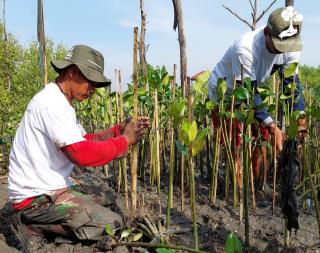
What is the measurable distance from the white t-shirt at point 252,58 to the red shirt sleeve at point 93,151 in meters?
0.94

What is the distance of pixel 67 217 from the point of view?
2051 millimetres

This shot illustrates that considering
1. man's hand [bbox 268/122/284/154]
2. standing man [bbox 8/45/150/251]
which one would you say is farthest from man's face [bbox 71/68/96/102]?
man's hand [bbox 268/122/284/154]

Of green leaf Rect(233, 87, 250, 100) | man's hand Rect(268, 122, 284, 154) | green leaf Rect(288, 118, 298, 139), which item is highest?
green leaf Rect(233, 87, 250, 100)

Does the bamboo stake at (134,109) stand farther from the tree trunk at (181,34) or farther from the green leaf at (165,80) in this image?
the tree trunk at (181,34)

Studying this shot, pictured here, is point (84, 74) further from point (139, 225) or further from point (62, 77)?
point (139, 225)

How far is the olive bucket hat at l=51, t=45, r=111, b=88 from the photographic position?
194cm

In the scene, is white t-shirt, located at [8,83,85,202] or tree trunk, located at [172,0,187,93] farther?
tree trunk, located at [172,0,187,93]

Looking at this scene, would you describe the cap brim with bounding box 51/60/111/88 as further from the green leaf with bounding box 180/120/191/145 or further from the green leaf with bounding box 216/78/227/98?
the green leaf with bounding box 216/78/227/98

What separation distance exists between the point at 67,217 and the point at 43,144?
401 millimetres

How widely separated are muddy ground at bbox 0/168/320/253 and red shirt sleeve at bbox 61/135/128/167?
13.1 inches

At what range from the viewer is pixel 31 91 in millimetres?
7734

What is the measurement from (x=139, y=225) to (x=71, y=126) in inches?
25.0

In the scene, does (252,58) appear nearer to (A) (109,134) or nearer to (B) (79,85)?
(A) (109,134)

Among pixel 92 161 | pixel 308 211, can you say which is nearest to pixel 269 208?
pixel 308 211
